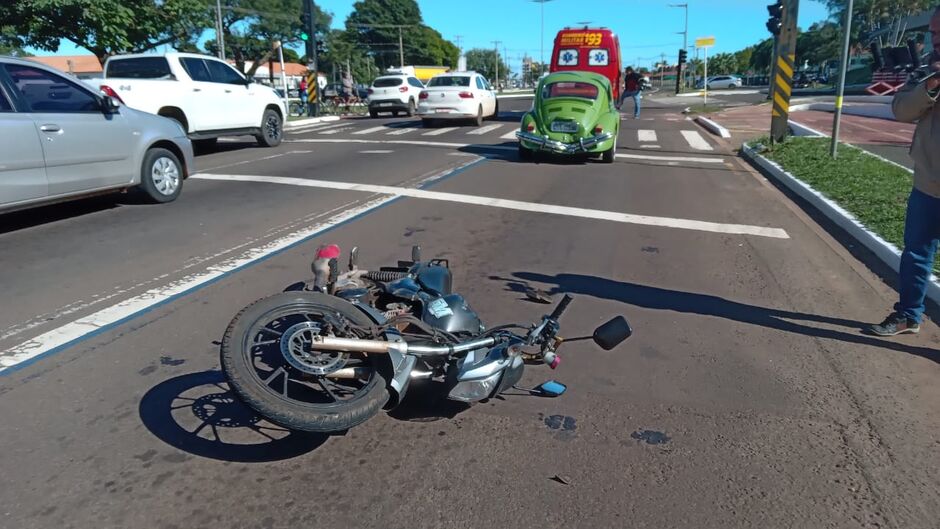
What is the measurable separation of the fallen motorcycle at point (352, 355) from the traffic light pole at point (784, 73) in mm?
12934

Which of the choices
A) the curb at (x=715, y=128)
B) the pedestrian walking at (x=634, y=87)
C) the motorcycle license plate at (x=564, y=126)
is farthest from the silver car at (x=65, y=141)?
the pedestrian walking at (x=634, y=87)

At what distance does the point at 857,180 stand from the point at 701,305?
19.7 ft

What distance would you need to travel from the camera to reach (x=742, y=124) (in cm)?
2198

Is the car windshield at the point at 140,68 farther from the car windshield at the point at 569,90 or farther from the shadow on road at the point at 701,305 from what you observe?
the shadow on road at the point at 701,305

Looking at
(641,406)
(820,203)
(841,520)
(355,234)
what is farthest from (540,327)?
(820,203)

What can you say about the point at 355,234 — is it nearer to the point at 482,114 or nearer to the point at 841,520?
the point at 841,520

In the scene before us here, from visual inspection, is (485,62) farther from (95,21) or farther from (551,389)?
(551,389)

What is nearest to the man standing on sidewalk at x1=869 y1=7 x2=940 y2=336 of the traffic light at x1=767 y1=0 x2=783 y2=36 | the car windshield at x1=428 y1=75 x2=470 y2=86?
the traffic light at x1=767 y1=0 x2=783 y2=36

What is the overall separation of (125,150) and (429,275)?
5.68m

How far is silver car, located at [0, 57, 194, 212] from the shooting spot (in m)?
6.50

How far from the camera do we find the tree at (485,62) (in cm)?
13775

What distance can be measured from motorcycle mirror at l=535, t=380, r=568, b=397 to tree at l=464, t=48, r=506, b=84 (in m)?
136

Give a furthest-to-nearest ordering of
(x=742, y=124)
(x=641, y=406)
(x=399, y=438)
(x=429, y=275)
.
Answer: (x=742, y=124)
(x=429, y=275)
(x=641, y=406)
(x=399, y=438)

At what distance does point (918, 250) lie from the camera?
4.39m
